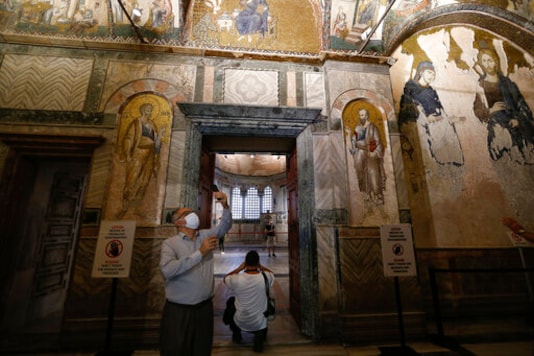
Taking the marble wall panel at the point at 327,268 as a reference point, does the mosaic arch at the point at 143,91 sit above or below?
above

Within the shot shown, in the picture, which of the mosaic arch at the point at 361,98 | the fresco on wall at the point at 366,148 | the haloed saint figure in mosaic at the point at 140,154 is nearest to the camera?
the haloed saint figure in mosaic at the point at 140,154

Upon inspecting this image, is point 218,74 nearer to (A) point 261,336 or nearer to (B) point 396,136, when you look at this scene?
(B) point 396,136

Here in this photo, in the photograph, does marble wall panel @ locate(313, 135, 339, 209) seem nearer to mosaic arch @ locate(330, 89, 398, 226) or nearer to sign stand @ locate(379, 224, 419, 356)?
mosaic arch @ locate(330, 89, 398, 226)

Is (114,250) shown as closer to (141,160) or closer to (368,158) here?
(141,160)

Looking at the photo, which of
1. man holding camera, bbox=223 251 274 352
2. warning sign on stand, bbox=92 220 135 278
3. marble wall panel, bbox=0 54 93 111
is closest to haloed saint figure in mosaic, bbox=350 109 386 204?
man holding camera, bbox=223 251 274 352

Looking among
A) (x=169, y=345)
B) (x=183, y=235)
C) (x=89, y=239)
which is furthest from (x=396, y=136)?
(x=89, y=239)

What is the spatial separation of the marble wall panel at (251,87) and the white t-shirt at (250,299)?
314cm

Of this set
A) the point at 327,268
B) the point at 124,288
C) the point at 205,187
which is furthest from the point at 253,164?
the point at 124,288

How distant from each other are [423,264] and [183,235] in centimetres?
493

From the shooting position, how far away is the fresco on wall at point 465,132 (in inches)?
192

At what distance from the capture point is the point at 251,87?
172 inches

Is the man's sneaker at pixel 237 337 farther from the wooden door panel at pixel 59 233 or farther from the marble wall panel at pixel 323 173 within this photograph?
the wooden door panel at pixel 59 233

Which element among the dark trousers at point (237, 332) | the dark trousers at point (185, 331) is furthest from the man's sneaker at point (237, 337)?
the dark trousers at point (185, 331)

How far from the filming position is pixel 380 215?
13.0 feet
